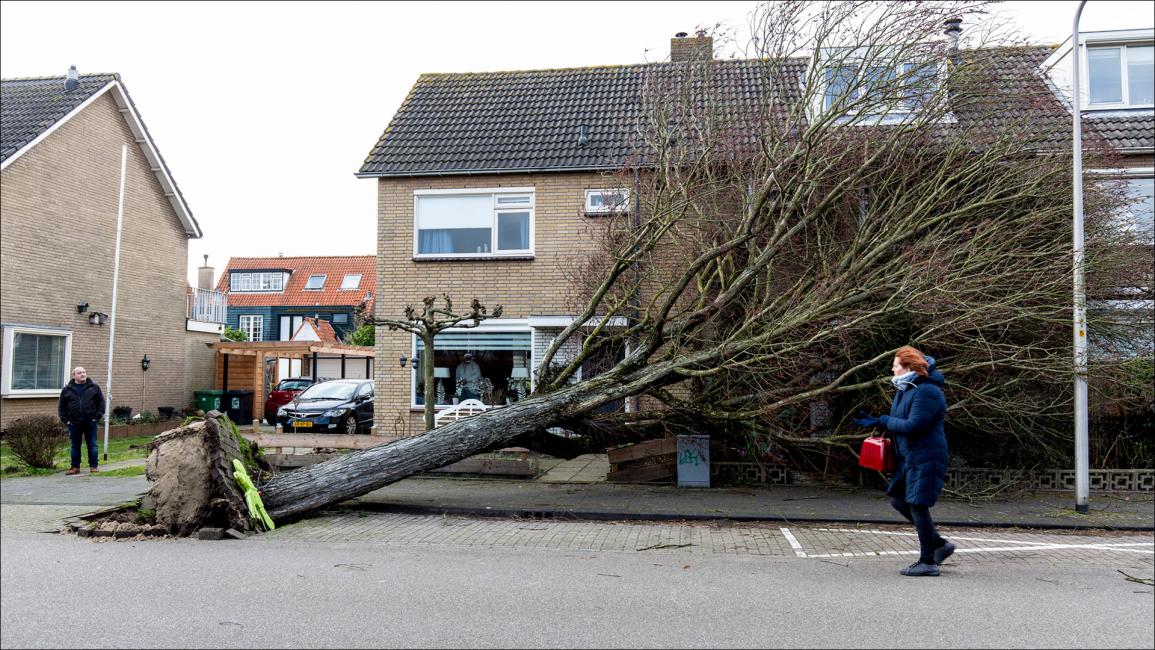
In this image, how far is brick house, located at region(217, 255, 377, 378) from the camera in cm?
5147

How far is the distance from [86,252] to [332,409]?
7005 millimetres

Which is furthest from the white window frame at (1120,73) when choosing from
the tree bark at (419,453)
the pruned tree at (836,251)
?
the tree bark at (419,453)

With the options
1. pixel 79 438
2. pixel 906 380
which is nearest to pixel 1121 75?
pixel 906 380

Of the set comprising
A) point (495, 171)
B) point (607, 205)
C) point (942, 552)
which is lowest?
point (942, 552)

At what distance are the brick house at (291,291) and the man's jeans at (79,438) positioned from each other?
37.6 m

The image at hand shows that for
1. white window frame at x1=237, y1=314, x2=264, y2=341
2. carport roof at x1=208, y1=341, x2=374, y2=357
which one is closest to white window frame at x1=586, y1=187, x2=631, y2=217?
carport roof at x1=208, y1=341, x2=374, y2=357

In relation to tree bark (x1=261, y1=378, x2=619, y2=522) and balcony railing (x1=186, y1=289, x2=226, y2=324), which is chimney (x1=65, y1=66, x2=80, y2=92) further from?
tree bark (x1=261, y1=378, x2=619, y2=522)

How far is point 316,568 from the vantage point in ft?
22.4

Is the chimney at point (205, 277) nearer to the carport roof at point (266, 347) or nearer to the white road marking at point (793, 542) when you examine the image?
the carport roof at point (266, 347)

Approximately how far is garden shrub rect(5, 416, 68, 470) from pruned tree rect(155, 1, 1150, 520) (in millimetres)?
5259

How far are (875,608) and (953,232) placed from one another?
6.50m

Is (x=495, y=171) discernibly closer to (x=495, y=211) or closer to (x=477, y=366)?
(x=495, y=211)

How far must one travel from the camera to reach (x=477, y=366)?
15.5m

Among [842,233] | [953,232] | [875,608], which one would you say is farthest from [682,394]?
[875,608]
